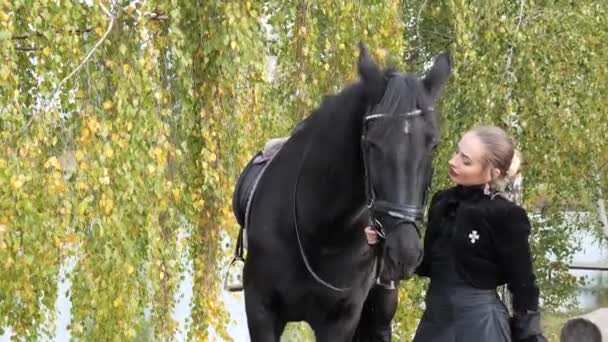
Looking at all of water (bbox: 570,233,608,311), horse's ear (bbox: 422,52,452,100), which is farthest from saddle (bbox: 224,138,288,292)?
water (bbox: 570,233,608,311)

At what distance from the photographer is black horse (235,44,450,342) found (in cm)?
290

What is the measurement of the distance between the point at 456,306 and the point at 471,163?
1.50 feet

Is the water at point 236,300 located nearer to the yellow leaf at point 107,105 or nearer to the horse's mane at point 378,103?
the yellow leaf at point 107,105

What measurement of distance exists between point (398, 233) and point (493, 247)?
18.6 inches

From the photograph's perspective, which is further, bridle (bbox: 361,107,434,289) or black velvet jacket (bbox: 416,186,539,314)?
black velvet jacket (bbox: 416,186,539,314)

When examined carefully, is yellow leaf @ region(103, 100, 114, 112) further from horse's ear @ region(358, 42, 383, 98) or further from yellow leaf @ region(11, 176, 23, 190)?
horse's ear @ region(358, 42, 383, 98)

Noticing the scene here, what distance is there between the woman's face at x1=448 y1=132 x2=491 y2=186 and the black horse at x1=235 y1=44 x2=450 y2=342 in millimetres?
191

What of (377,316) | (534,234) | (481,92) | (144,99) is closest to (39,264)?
(144,99)

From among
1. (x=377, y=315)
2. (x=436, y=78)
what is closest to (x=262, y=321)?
(x=377, y=315)

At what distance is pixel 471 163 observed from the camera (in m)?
3.23

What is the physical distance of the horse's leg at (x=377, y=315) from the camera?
3.88 metres

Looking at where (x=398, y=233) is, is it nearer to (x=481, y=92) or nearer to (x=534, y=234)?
(x=481, y=92)

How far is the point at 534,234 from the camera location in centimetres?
1179

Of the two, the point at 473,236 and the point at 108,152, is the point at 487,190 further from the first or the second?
the point at 108,152
